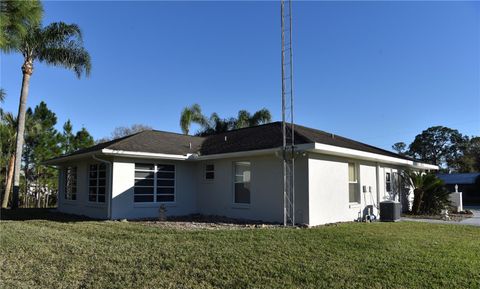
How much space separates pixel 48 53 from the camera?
20891 millimetres

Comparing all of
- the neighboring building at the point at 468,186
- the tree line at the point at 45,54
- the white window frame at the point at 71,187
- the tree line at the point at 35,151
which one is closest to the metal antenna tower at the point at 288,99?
the white window frame at the point at 71,187

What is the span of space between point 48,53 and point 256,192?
15.1 m

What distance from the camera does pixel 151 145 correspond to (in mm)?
15406

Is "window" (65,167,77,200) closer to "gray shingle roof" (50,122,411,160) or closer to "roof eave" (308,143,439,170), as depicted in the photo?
"gray shingle roof" (50,122,411,160)

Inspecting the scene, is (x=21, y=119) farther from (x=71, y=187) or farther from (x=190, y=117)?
(x=190, y=117)

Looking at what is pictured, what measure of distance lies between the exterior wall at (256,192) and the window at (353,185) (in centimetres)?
317

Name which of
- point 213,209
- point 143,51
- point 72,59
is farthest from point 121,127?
point 213,209

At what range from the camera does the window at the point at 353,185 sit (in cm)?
1451

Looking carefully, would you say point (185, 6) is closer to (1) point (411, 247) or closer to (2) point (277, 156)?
(2) point (277, 156)

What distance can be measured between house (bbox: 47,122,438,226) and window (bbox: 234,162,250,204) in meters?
0.04

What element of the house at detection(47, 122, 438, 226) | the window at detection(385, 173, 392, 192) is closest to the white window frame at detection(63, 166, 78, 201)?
the house at detection(47, 122, 438, 226)

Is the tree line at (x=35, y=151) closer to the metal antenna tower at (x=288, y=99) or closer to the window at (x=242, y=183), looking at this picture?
the window at (x=242, y=183)

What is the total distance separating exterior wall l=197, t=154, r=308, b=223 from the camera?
1234cm

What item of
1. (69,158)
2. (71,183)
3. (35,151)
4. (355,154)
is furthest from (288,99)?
(35,151)
